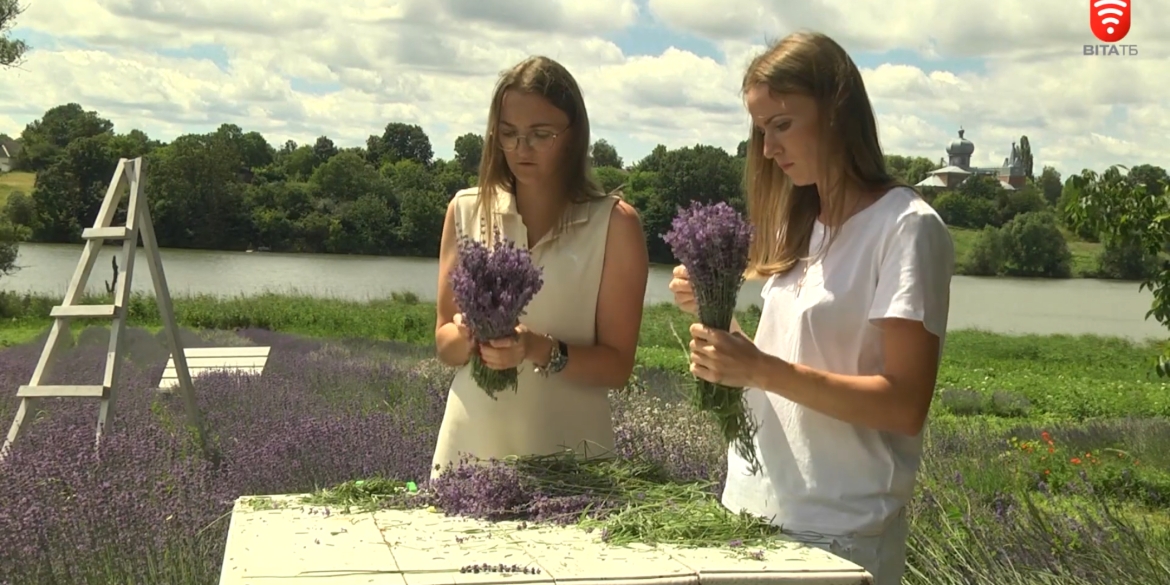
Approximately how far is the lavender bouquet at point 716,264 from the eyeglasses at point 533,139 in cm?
60

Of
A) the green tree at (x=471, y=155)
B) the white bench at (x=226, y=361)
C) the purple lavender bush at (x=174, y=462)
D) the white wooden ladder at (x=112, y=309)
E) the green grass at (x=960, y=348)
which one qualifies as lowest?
the green grass at (x=960, y=348)

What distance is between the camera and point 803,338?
1.81 meters

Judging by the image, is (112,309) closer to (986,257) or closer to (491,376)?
(491,376)

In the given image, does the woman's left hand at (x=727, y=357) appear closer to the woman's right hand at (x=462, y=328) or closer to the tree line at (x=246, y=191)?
the woman's right hand at (x=462, y=328)

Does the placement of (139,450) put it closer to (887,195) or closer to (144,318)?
(887,195)

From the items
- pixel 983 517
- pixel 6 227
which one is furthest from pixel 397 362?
pixel 6 227

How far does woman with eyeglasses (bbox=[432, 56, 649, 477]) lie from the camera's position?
2.38 m

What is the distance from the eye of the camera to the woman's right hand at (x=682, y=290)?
76.7 inches

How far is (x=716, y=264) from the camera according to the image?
1842mm

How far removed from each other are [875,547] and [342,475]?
120 inches

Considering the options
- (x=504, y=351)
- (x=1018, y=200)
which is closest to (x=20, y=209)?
(x=1018, y=200)

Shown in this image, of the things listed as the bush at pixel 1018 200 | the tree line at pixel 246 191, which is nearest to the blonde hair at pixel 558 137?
the bush at pixel 1018 200

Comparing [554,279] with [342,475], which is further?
[342,475]

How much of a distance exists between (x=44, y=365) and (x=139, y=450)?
1.09 meters
